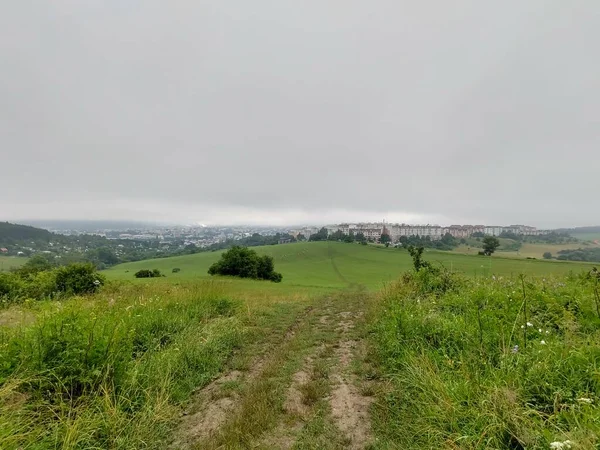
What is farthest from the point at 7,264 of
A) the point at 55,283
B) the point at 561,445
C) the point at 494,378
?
the point at 561,445

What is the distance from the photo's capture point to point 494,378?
318 cm

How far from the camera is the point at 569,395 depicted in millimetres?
2621

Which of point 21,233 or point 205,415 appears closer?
point 205,415

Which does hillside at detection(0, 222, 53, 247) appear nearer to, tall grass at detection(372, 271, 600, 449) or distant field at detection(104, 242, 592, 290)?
distant field at detection(104, 242, 592, 290)

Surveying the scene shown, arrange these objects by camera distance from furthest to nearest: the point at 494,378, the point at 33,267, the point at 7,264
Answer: the point at 33,267 < the point at 7,264 < the point at 494,378

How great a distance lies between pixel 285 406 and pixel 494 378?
265cm

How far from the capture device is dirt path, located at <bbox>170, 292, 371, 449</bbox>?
3120 mm

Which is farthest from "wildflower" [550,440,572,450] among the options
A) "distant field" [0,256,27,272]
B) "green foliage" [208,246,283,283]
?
"green foliage" [208,246,283,283]

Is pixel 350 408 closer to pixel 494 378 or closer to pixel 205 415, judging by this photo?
pixel 494 378

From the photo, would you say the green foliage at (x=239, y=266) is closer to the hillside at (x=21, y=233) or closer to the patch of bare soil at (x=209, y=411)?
the patch of bare soil at (x=209, y=411)

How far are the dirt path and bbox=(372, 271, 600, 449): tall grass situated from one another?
0.49 metres

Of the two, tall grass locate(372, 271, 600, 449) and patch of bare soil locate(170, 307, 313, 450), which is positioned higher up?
tall grass locate(372, 271, 600, 449)

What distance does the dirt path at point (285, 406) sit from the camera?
312cm

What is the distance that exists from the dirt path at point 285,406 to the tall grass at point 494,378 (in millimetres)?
488
